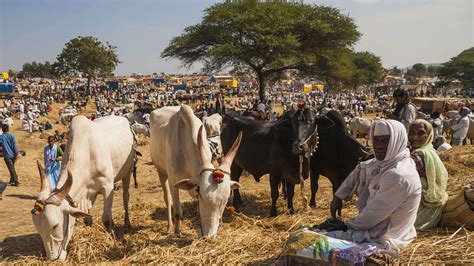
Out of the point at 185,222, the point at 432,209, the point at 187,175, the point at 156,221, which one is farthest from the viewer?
the point at 156,221

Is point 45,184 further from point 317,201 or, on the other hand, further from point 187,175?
point 317,201

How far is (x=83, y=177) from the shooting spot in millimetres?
4977

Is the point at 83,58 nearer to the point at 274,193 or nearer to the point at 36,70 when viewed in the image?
the point at 274,193

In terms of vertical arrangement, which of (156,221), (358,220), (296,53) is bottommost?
(156,221)

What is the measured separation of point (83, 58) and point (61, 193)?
43.7m

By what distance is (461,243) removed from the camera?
3.71 m

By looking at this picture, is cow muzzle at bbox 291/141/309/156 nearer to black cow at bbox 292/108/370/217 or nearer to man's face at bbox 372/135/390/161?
black cow at bbox 292/108/370/217

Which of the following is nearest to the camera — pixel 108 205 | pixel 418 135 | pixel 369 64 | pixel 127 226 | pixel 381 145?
pixel 381 145

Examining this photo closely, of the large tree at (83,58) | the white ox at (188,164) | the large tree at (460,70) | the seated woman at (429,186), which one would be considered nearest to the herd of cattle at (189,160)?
the white ox at (188,164)

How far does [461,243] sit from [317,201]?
12.5 feet

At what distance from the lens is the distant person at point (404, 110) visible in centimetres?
643

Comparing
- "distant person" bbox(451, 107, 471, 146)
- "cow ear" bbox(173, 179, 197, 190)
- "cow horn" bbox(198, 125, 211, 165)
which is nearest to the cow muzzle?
"cow horn" bbox(198, 125, 211, 165)

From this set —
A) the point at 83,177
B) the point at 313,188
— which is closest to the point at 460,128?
the point at 313,188

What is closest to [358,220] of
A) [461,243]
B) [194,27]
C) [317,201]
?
[461,243]
